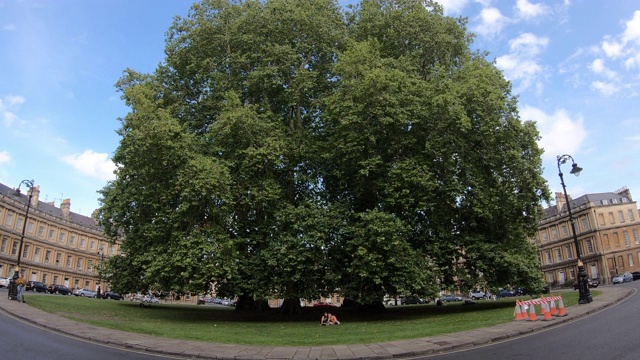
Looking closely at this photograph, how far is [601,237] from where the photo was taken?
7112cm

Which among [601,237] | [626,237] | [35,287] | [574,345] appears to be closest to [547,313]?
[574,345]

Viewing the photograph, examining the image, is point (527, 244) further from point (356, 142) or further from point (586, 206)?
point (586, 206)

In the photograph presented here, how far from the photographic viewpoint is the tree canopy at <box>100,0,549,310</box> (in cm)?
2358

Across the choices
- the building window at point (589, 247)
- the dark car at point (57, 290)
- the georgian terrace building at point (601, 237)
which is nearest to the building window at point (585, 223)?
the georgian terrace building at point (601, 237)

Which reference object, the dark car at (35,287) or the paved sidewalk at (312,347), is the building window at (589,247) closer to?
the paved sidewalk at (312,347)

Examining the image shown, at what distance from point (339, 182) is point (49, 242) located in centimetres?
7086

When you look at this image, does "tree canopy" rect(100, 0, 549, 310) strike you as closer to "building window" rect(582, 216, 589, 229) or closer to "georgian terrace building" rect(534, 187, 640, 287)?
"georgian terrace building" rect(534, 187, 640, 287)

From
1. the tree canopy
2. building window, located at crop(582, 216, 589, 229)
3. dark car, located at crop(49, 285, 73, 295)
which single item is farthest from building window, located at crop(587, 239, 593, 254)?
dark car, located at crop(49, 285, 73, 295)

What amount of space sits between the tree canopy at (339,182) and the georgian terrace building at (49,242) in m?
40.2

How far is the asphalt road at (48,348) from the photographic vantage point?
10.8 m

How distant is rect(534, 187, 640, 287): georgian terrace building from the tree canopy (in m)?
55.9

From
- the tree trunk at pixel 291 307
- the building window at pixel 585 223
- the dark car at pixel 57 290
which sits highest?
the building window at pixel 585 223

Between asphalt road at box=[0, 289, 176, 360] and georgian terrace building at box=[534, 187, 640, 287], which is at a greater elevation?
georgian terrace building at box=[534, 187, 640, 287]

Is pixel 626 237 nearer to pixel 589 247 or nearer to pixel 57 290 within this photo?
pixel 589 247
